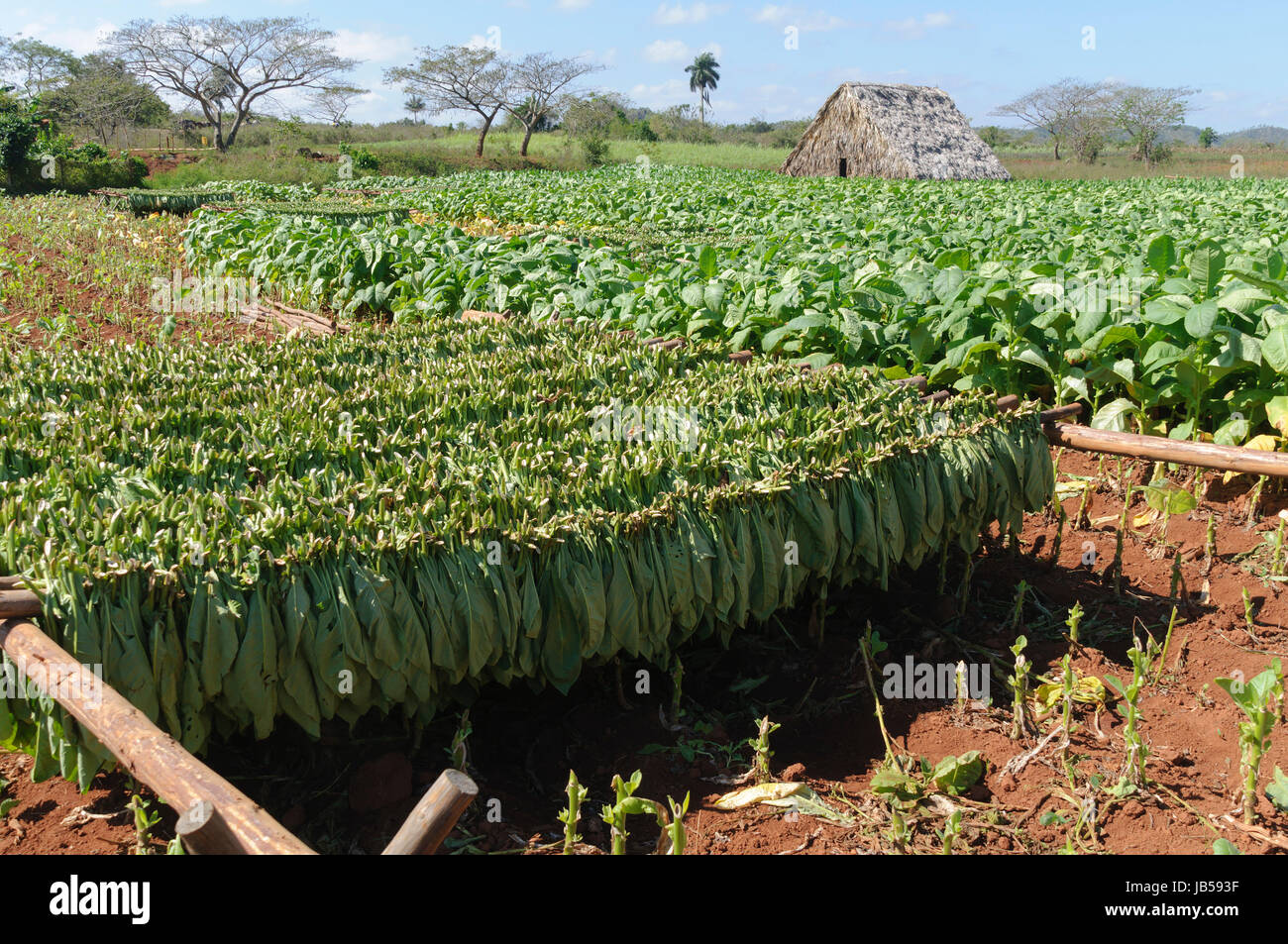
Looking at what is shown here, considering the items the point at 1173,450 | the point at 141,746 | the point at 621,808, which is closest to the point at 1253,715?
the point at 621,808

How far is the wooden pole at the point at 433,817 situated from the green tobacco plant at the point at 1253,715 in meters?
1.74

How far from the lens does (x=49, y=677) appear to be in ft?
6.05

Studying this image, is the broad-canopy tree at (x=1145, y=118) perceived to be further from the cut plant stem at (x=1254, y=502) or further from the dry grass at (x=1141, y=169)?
the cut plant stem at (x=1254, y=502)

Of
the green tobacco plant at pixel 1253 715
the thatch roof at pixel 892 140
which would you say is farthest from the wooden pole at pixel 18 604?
the thatch roof at pixel 892 140

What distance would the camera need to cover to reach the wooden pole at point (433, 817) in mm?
1454

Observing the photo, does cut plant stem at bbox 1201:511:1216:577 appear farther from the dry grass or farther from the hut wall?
the dry grass

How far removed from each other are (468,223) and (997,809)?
15204 millimetres

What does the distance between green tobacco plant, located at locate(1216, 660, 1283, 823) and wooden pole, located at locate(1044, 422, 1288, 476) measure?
4.42 ft

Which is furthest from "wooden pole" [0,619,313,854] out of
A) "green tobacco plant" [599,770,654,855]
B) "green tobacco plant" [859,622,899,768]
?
"green tobacco plant" [859,622,899,768]

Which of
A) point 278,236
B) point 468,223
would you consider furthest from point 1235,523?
point 468,223

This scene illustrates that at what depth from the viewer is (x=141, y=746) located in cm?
165

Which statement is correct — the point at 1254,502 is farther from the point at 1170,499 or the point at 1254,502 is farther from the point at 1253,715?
the point at 1253,715

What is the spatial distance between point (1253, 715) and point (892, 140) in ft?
87.7

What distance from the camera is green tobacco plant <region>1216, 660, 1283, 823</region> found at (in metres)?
2.04
